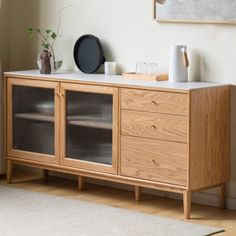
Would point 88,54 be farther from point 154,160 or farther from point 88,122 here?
point 154,160

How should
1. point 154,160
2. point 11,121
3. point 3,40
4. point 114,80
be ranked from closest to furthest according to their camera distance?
point 154,160
point 114,80
point 11,121
point 3,40

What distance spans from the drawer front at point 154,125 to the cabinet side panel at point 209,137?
7cm

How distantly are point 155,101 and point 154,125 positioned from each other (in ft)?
0.46

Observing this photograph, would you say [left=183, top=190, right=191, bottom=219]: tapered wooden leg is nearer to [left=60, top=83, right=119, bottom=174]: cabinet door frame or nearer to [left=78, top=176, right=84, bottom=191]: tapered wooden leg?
[left=60, top=83, right=119, bottom=174]: cabinet door frame

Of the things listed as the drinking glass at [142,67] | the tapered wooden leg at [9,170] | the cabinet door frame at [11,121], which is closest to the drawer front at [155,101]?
the drinking glass at [142,67]

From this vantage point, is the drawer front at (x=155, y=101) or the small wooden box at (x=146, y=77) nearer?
the drawer front at (x=155, y=101)

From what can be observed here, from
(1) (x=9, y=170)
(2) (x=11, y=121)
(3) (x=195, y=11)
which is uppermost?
(3) (x=195, y=11)

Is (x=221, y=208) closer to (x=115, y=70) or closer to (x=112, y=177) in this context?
(x=112, y=177)

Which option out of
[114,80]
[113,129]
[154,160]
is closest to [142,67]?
[114,80]

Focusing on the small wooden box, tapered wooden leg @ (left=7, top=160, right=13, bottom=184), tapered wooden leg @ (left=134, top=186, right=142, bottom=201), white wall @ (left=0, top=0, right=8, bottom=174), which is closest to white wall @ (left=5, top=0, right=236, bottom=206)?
white wall @ (left=0, top=0, right=8, bottom=174)

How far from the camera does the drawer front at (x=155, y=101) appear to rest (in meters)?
4.39

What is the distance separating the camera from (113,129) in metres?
4.74

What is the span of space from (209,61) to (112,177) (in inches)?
35.9

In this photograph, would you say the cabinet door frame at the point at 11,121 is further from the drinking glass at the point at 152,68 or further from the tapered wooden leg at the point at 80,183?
the drinking glass at the point at 152,68
